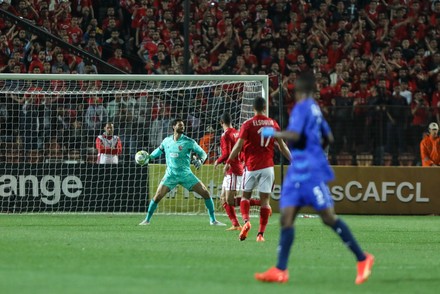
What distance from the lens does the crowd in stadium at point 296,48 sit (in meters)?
24.0

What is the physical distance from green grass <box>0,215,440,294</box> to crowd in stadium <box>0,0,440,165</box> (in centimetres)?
489

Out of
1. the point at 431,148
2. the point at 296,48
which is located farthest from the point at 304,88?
the point at 296,48

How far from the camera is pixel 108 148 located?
22.8 metres

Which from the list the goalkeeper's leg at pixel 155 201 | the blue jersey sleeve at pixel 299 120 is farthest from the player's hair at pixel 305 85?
the goalkeeper's leg at pixel 155 201

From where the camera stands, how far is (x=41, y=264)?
10922mm

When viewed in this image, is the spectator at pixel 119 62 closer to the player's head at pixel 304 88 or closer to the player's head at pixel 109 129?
the player's head at pixel 109 129

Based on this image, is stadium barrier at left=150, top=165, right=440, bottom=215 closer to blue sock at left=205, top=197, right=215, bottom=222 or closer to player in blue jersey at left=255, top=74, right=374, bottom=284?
blue sock at left=205, top=197, right=215, bottom=222

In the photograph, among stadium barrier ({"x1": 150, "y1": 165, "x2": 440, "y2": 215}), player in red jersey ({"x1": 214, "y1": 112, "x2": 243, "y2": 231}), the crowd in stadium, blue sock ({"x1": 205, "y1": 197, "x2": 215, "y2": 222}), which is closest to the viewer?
player in red jersey ({"x1": 214, "y1": 112, "x2": 243, "y2": 231})

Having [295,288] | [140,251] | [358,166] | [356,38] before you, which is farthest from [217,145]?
[295,288]

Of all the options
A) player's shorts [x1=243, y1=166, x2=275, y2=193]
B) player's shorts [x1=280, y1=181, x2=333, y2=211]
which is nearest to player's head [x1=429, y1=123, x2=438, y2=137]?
player's shorts [x1=243, y1=166, x2=275, y2=193]

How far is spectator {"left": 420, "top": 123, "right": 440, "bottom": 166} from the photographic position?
78.3 ft

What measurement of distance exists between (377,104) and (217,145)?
448 cm

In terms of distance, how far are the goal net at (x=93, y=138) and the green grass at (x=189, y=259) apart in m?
3.38

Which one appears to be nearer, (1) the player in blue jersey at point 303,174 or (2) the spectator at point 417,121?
(1) the player in blue jersey at point 303,174
